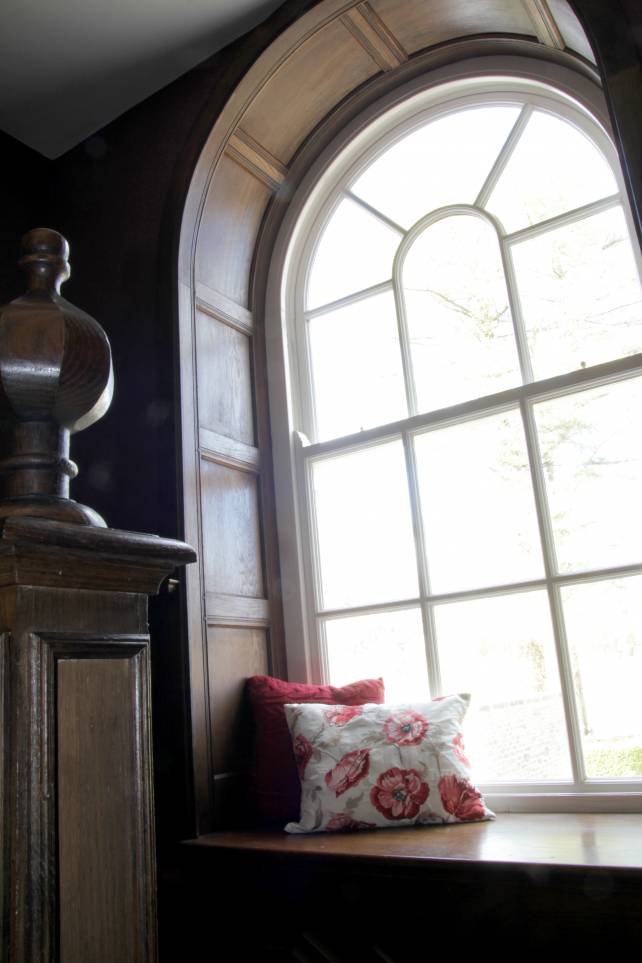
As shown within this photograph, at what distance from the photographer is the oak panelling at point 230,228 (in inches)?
99.2

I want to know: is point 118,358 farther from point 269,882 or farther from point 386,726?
point 269,882

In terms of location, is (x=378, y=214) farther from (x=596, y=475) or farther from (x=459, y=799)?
(x=459, y=799)

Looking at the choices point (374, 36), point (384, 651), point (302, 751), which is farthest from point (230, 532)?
point (374, 36)

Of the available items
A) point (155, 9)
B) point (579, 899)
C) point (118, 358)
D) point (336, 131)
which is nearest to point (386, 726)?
point (579, 899)

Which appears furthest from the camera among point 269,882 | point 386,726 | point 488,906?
point 386,726

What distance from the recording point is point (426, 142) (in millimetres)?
2500

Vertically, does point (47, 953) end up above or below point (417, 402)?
below

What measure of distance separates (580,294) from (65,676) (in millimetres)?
1864

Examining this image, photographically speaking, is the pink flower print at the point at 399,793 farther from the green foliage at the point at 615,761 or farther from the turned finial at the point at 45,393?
the turned finial at the point at 45,393

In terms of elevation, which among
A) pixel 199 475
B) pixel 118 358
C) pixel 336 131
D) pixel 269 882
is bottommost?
pixel 269 882

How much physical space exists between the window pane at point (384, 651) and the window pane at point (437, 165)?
48.8 inches

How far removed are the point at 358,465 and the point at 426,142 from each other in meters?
1.04

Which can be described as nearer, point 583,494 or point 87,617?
point 87,617

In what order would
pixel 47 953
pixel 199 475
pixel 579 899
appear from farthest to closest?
1. pixel 199 475
2. pixel 579 899
3. pixel 47 953
